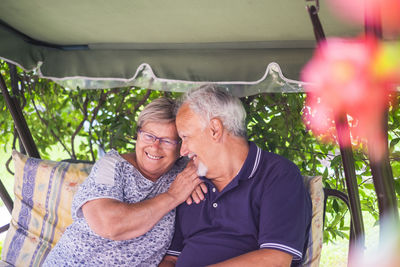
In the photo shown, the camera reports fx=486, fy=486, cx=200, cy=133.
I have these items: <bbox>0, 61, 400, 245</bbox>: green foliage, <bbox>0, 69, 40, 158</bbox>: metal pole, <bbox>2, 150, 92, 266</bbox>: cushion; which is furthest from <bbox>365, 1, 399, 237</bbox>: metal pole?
<bbox>0, 69, 40, 158</bbox>: metal pole

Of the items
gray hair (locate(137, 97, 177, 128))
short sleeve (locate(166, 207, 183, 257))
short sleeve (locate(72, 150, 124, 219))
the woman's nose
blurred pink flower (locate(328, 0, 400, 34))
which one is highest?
blurred pink flower (locate(328, 0, 400, 34))

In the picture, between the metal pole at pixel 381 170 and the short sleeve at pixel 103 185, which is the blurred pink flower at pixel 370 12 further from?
the short sleeve at pixel 103 185

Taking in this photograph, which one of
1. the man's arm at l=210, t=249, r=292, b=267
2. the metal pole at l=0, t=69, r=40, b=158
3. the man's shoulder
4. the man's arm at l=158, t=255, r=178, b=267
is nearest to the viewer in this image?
the man's arm at l=210, t=249, r=292, b=267

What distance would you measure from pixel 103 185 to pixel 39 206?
110cm

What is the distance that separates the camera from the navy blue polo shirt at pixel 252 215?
229 cm

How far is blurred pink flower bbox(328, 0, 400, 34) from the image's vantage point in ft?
5.37

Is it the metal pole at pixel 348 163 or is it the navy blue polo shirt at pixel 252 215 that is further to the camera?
the navy blue polo shirt at pixel 252 215

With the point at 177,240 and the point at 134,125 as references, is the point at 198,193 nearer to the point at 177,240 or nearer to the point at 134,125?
the point at 177,240

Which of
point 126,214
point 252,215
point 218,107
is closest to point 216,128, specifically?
point 218,107

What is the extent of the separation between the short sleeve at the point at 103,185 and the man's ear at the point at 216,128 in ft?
1.91

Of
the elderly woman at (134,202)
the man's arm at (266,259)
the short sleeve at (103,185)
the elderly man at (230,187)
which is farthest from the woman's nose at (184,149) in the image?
the man's arm at (266,259)

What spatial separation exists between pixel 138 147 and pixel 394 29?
1485 millimetres

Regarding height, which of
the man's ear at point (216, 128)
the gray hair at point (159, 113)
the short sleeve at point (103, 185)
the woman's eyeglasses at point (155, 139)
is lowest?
the short sleeve at point (103, 185)

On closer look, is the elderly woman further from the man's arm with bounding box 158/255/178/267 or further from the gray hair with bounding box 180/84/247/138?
the gray hair with bounding box 180/84/247/138
